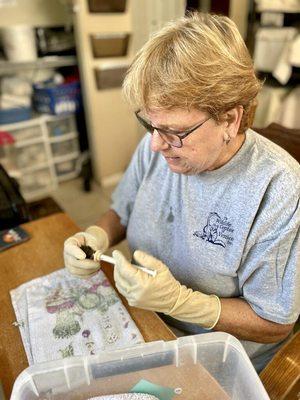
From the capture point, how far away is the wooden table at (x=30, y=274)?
28.2 inches

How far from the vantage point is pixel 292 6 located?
181 centimetres

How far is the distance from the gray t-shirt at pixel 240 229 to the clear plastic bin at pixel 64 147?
2100 mm

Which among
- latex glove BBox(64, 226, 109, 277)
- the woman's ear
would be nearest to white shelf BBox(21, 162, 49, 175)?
latex glove BBox(64, 226, 109, 277)

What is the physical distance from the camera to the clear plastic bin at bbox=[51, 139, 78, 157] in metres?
2.90

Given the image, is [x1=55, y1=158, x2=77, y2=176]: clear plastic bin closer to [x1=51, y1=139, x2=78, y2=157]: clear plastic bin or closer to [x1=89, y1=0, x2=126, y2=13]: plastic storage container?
[x1=51, y1=139, x2=78, y2=157]: clear plastic bin

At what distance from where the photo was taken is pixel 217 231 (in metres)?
0.84

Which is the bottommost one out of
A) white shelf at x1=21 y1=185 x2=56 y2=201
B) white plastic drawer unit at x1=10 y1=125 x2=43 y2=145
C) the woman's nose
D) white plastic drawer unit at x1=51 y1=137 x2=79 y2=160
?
white shelf at x1=21 y1=185 x2=56 y2=201

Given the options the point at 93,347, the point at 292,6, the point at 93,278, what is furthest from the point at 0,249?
the point at 292,6

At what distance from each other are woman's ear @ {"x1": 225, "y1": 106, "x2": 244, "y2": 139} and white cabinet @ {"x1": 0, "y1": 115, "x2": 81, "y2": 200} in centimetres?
218

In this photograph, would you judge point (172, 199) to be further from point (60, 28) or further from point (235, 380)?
point (60, 28)

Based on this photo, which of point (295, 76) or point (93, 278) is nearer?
point (93, 278)

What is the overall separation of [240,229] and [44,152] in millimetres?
2331

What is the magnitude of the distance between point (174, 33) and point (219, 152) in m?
0.28

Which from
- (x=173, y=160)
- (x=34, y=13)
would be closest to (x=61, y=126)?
(x=34, y=13)
